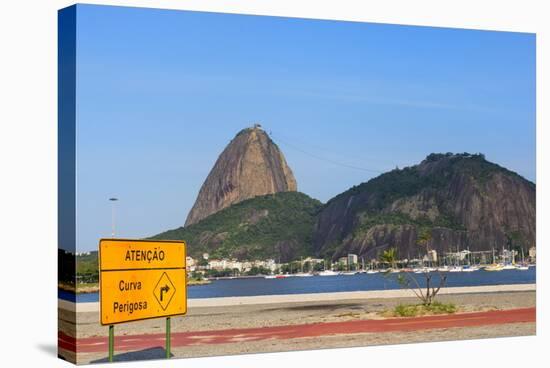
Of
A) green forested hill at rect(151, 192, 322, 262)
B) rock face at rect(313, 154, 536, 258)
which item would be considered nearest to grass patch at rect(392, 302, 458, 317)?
rock face at rect(313, 154, 536, 258)

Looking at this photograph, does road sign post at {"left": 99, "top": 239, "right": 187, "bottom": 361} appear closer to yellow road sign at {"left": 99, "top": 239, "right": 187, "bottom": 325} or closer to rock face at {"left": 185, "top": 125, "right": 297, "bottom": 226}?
yellow road sign at {"left": 99, "top": 239, "right": 187, "bottom": 325}

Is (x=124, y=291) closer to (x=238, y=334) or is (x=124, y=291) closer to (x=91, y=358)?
(x=91, y=358)

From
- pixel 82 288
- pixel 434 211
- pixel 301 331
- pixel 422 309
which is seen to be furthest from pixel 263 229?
pixel 82 288

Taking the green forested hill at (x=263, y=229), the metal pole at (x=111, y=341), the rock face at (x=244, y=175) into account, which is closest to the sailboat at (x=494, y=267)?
the green forested hill at (x=263, y=229)

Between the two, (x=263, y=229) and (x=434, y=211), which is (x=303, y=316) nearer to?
(x=263, y=229)

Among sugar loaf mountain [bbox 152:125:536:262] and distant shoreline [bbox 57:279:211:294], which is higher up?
sugar loaf mountain [bbox 152:125:536:262]

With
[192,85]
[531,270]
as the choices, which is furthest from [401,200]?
[192,85]
